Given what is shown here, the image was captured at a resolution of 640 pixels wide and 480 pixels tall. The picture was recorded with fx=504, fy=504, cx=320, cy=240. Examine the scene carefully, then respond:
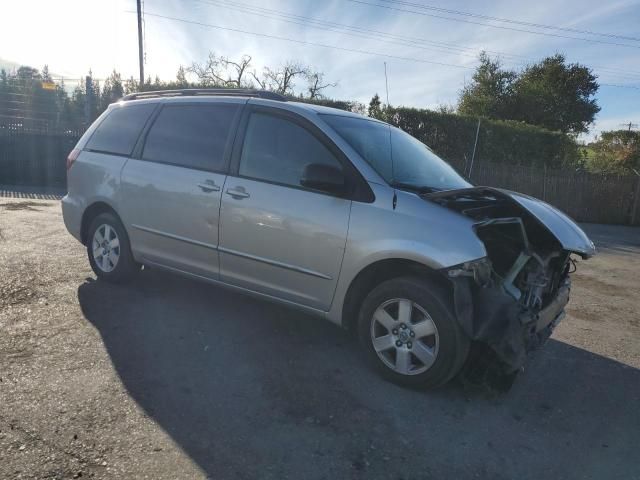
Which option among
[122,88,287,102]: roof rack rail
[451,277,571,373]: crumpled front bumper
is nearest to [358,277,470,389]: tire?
[451,277,571,373]: crumpled front bumper

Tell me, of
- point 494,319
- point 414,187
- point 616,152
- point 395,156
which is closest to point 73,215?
point 395,156

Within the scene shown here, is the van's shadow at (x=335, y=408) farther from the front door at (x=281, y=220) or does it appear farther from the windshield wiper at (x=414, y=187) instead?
the windshield wiper at (x=414, y=187)

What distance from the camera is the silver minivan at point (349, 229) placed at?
328 cm

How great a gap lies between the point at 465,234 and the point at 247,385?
1748 mm

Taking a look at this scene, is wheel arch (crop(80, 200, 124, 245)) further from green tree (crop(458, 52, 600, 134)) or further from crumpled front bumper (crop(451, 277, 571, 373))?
green tree (crop(458, 52, 600, 134))

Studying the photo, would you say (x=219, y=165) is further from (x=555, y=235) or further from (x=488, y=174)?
(x=488, y=174)

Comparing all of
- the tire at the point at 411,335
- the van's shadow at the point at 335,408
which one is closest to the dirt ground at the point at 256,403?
the van's shadow at the point at 335,408

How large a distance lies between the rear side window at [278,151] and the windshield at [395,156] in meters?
0.23

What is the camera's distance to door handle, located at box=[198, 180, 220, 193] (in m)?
4.23

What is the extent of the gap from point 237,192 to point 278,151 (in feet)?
1.55

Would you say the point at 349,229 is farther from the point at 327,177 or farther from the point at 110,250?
the point at 110,250

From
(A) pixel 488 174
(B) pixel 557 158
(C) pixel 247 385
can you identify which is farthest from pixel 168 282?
(B) pixel 557 158

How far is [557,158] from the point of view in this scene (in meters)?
18.0

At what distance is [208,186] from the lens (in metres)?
4.28
